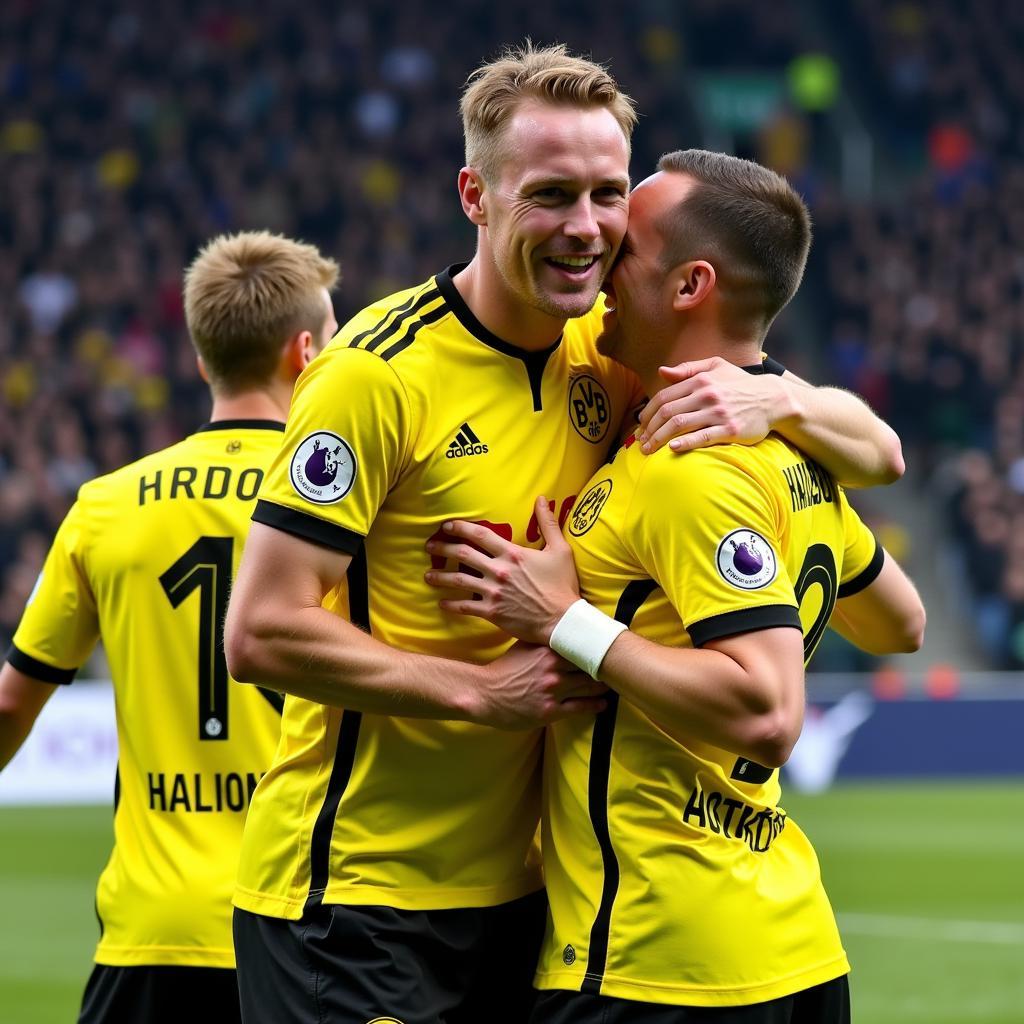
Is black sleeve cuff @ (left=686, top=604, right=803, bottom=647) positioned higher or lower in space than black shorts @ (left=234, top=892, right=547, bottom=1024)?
higher

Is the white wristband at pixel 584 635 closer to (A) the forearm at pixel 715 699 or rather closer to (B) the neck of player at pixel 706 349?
(A) the forearm at pixel 715 699

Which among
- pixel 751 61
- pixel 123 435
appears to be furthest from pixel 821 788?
pixel 751 61

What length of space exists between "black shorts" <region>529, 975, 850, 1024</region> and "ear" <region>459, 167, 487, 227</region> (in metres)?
1.55

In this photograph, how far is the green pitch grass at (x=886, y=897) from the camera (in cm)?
884

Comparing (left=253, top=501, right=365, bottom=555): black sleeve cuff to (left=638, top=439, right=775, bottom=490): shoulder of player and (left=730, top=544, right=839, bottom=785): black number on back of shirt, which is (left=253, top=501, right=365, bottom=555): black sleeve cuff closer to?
(left=638, top=439, right=775, bottom=490): shoulder of player

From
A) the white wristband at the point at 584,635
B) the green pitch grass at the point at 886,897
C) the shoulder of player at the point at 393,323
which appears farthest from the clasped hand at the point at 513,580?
the green pitch grass at the point at 886,897

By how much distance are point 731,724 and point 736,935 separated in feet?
1.37

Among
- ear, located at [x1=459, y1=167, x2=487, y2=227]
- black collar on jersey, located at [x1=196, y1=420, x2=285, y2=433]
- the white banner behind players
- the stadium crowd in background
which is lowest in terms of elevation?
black collar on jersey, located at [x1=196, y1=420, x2=285, y2=433]

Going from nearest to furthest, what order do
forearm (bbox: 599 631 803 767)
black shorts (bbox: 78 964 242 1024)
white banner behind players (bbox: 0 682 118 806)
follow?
forearm (bbox: 599 631 803 767) < black shorts (bbox: 78 964 242 1024) < white banner behind players (bbox: 0 682 118 806)

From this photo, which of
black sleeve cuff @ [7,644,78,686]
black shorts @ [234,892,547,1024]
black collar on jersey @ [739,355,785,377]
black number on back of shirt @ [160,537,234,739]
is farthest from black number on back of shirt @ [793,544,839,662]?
black sleeve cuff @ [7,644,78,686]

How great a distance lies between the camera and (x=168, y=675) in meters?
4.54

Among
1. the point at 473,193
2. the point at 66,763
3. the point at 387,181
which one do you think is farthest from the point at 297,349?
the point at 387,181

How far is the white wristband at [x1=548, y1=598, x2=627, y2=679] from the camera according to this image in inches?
137

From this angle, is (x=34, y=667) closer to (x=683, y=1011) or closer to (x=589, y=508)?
(x=589, y=508)
